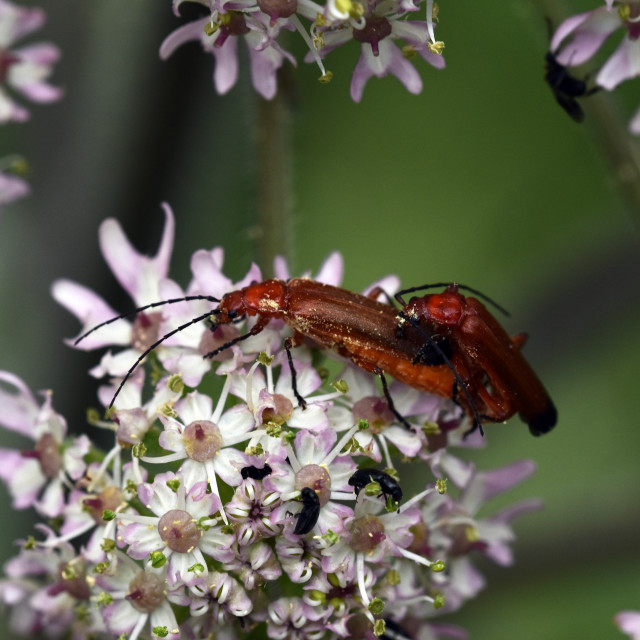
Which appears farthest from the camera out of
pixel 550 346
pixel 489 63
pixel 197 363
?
pixel 489 63

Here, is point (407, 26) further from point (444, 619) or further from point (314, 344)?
point (444, 619)

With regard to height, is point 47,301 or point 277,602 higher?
point 47,301

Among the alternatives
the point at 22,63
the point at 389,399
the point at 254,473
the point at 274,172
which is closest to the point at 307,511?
the point at 254,473

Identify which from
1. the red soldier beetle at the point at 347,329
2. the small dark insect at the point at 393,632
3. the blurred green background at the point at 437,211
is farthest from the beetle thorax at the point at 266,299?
the small dark insect at the point at 393,632

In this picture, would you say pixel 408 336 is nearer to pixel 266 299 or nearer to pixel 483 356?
pixel 483 356

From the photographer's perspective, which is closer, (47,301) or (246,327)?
(246,327)

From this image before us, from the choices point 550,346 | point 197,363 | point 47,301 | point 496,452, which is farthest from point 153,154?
point 496,452
